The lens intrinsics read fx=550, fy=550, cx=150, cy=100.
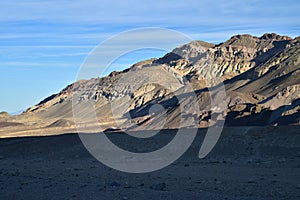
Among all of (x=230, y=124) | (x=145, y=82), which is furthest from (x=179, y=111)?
(x=145, y=82)

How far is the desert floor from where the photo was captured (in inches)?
708

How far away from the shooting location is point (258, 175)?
77.6 ft

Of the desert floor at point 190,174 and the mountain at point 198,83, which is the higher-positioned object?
the mountain at point 198,83

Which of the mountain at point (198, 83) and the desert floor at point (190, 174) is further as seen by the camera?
the mountain at point (198, 83)

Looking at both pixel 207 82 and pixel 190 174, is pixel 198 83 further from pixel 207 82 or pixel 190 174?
pixel 190 174

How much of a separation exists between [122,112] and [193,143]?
118168mm

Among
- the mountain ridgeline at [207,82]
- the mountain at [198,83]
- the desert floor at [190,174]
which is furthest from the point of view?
the mountain at [198,83]

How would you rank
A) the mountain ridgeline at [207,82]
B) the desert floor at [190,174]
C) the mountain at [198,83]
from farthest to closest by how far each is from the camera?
the mountain at [198,83], the mountain ridgeline at [207,82], the desert floor at [190,174]

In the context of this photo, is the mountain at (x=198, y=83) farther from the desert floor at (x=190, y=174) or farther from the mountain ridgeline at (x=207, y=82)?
the desert floor at (x=190, y=174)

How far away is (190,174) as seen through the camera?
82.2ft

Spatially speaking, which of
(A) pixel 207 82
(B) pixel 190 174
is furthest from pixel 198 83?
(B) pixel 190 174

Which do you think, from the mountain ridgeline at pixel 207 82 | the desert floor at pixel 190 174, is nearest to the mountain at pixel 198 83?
the mountain ridgeline at pixel 207 82

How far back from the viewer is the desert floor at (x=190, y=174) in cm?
1798

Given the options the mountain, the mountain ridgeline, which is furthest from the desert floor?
the mountain
